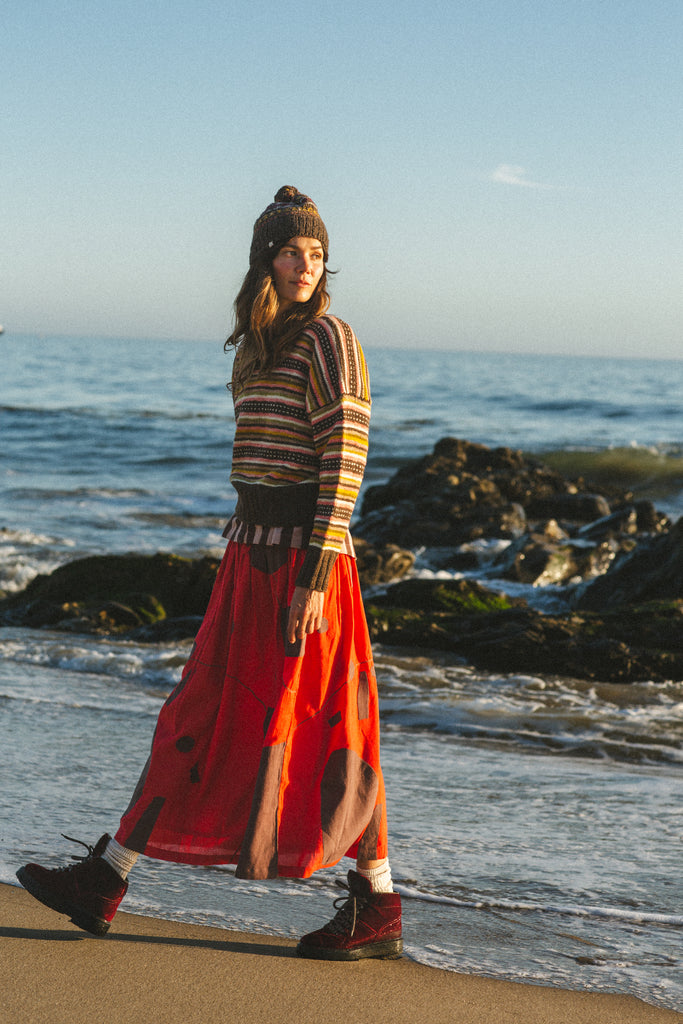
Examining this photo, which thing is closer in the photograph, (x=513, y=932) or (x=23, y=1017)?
(x=23, y=1017)

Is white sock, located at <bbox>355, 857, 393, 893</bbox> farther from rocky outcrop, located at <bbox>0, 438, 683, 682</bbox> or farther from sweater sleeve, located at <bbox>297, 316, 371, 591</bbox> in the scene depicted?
rocky outcrop, located at <bbox>0, 438, 683, 682</bbox>

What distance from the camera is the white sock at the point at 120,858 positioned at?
2.70m

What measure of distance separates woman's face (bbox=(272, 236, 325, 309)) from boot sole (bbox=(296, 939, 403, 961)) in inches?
65.3

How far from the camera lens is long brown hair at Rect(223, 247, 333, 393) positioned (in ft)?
8.71

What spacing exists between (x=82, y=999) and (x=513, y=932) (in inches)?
47.7

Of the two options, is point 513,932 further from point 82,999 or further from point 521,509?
point 521,509

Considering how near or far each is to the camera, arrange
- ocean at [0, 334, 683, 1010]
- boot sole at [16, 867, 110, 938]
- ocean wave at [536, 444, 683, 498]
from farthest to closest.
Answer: ocean wave at [536, 444, 683, 498] < ocean at [0, 334, 683, 1010] < boot sole at [16, 867, 110, 938]

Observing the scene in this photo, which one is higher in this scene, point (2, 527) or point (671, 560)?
point (671, 560)

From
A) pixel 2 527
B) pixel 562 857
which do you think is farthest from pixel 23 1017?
pixel 2 527

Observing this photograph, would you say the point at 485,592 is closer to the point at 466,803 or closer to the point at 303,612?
the point at 466,803

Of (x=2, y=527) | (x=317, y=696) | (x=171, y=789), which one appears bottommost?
(x=2, y=527)

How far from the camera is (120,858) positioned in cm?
270

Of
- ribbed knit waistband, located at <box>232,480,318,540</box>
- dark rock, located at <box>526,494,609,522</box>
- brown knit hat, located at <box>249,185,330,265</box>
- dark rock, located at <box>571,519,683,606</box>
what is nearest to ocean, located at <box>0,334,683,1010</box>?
dark rock, located at <box>571,519,683,606</box>

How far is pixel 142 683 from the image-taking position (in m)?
6.34
